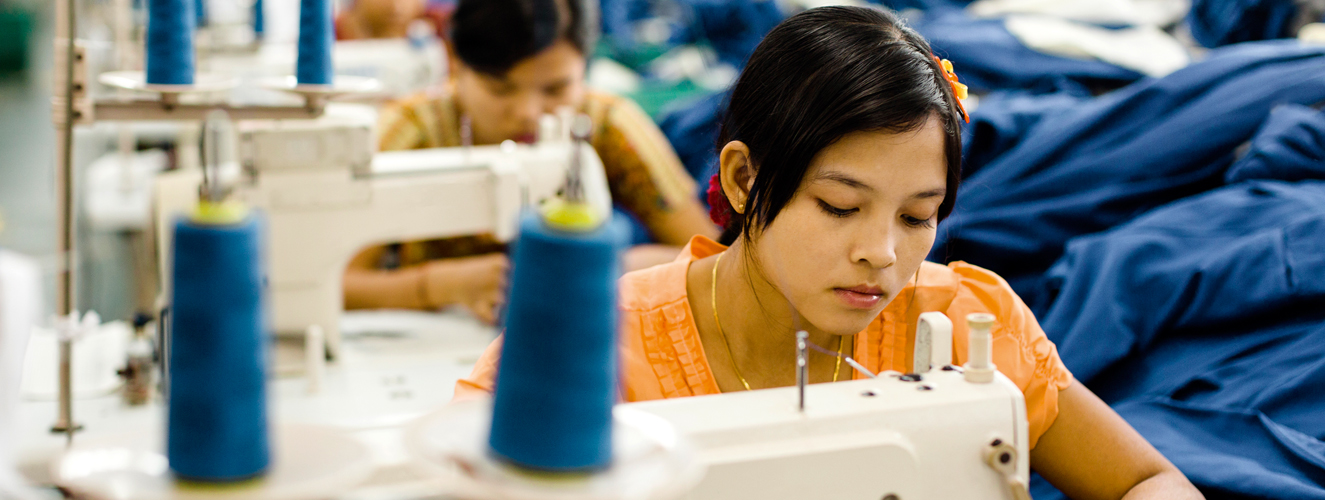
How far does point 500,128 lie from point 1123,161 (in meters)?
1.17

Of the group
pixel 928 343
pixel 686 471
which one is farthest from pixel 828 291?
pixel 686 471

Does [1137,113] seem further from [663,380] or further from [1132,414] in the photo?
[663,380]

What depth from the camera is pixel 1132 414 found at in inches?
54.4

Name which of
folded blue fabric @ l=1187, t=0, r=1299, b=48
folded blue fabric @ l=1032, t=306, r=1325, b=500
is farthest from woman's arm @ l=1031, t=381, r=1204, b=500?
folded blue fabric @ l=1187, t=0, r=1299, b=48

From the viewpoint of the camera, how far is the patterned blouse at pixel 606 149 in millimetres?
Answer: 2262

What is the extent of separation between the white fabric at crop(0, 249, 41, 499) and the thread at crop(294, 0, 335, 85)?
0.78 meters

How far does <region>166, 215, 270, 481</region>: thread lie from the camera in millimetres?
505

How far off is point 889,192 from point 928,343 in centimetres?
13

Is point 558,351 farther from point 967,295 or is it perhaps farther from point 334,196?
point 334,196

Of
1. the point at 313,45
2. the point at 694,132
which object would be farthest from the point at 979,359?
the point at 694,132

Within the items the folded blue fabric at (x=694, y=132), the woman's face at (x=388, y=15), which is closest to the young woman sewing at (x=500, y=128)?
the folded blue fabric at (x=694, y=132)

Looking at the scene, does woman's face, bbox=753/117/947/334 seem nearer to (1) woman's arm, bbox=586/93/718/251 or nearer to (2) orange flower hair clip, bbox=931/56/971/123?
(2) orange flower hair clip, bbox=931/56/971/123

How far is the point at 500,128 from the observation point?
2.22 meters

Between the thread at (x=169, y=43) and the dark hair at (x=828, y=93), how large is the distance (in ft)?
2.21
